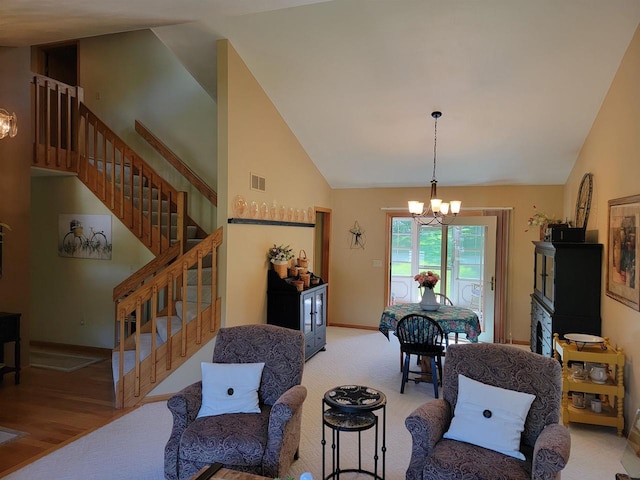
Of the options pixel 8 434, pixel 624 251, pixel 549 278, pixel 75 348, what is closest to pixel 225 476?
pixel 8 434

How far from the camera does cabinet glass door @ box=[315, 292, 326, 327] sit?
5.82 meters

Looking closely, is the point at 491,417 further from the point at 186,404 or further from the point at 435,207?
the point at 435,207

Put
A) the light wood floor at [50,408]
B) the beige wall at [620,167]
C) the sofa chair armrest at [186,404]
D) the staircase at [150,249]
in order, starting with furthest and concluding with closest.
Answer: the staircase at [150,249]
the beige wall at [620,167]
the light wood floor at [50,408]
the sofa chair armrest at [186,404]

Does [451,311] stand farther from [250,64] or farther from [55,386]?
[55,386]

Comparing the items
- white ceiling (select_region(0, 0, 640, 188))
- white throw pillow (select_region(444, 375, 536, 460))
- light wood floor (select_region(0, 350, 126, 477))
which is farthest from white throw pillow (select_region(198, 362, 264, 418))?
white ceiling (select_region(0, 0, 640, 188))

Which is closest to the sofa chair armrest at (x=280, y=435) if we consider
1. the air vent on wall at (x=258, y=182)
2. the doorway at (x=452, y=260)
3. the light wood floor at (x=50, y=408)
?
the light wood floor at (x=50, y=408)

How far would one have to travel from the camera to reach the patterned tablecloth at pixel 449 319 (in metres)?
4.61

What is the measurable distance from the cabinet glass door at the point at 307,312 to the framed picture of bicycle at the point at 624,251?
3146 millimetres

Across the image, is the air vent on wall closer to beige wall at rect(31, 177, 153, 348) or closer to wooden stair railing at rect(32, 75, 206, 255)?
wooden stair railing at rect(32, 75, 206, 255)

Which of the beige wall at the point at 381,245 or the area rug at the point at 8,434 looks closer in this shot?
the area rug at the point at 8,434

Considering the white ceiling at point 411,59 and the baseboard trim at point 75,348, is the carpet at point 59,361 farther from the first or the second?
the white ceiling at point 411,59

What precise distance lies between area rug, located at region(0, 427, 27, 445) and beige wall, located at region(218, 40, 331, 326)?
1845mm

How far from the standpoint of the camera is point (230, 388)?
111 inches

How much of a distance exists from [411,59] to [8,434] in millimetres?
4821
